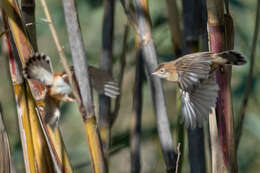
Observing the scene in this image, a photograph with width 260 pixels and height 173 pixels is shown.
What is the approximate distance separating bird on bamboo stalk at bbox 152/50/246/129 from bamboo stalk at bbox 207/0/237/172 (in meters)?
0.01

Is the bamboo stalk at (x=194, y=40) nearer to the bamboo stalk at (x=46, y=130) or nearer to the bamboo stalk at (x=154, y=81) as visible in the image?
the bamboo stalk at (x=154, y=81)

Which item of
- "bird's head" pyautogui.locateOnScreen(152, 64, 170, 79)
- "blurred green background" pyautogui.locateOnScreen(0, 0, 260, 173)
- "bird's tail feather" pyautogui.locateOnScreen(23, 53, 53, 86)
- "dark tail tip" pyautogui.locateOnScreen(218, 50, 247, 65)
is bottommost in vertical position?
"blurred green background" pyautogui.locateOnScreen(0, 0, 260, 173)

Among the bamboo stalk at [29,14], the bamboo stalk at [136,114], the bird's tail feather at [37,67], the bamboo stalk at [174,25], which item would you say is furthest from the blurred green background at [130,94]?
the bird's tail feather at [37,67]

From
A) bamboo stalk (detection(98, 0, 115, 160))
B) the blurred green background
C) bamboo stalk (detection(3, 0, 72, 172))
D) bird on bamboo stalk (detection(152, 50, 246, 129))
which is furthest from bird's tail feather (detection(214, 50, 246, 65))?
the blurred green background

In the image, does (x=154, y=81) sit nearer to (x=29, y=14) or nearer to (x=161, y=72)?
(x=161, y=72)

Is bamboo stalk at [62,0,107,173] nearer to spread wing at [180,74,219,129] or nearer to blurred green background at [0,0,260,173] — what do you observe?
spread wing at [180,74,219,129]

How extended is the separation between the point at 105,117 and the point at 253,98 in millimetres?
1173

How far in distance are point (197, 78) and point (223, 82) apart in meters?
0.11

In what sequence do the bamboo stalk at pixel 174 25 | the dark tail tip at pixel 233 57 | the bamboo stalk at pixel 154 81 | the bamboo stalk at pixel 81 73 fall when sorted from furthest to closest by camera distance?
1. the bamboo stalk at pixel 174 25
2. the bamboo stalk at pixel 154 81
3. the dark tail tip at pixel 233 57
4. the bamboo stalk at pixel 81 73

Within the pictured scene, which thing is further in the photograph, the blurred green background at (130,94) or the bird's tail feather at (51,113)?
the blurred green background at (130,94)

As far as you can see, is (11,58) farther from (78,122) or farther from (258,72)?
(258,72)

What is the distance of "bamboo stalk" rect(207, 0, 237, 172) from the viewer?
56 cm

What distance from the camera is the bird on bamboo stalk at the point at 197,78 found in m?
0.64

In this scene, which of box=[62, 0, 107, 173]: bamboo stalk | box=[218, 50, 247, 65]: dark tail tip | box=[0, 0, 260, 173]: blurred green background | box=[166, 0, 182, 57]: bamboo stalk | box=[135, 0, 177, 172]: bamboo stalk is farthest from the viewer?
box=[0, 0, 260, 173]: blurred green background
